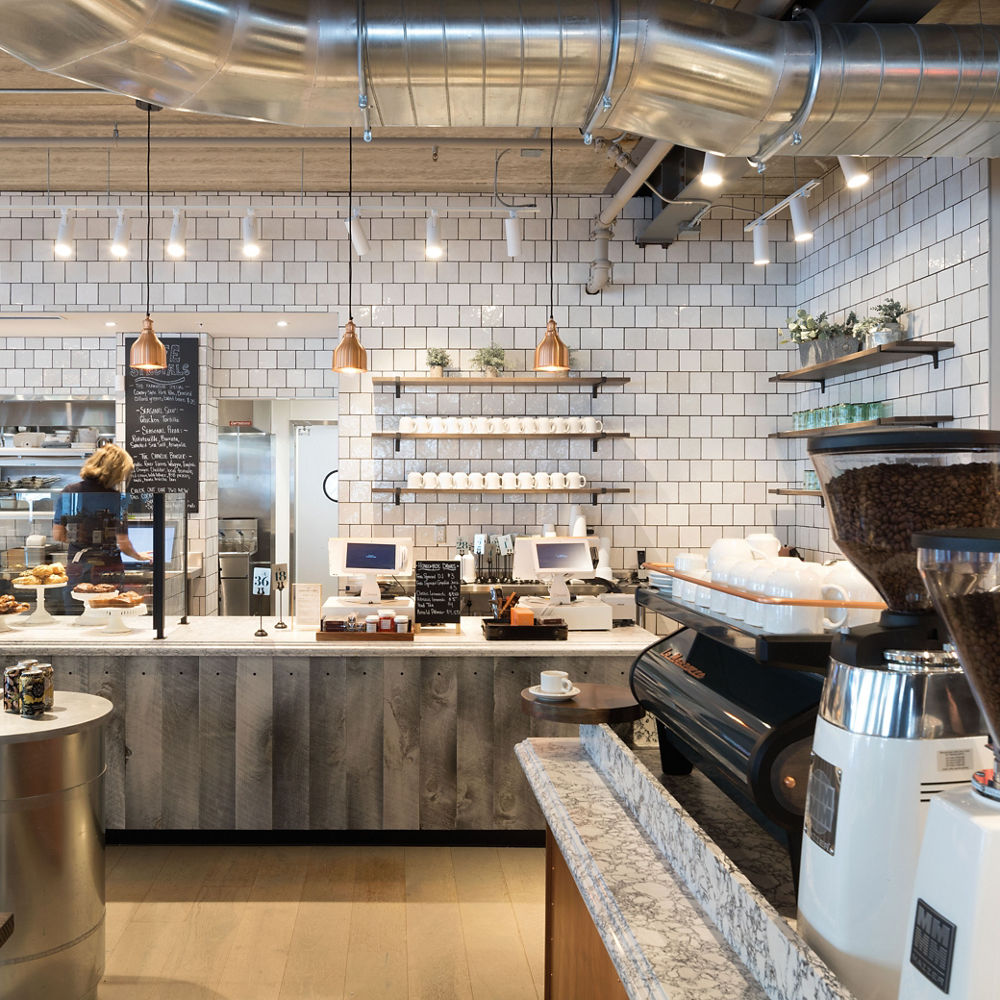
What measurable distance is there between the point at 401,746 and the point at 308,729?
447mm

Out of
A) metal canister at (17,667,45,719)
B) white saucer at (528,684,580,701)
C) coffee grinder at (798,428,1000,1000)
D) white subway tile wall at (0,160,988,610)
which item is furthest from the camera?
white subway tile wall at (0,160,988,610)

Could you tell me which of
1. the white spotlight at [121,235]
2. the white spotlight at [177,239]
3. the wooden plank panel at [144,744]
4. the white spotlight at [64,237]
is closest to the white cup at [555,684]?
the wooden plank panel at [144,744]

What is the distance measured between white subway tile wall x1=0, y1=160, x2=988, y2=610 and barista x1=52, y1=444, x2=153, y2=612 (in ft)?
8.38

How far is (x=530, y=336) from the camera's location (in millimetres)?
6867

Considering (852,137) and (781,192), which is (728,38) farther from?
(781,192)

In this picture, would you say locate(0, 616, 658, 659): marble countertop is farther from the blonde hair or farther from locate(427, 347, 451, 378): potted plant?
locate(427, 347, 451, 378): potted plant

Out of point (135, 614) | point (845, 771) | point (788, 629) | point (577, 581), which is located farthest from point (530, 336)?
point (845, 771)

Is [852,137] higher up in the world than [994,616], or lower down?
higher up

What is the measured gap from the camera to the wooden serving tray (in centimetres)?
434

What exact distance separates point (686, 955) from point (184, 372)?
22.9ft

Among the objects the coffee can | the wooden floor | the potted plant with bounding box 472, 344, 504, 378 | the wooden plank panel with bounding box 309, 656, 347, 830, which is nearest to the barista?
the wooden plank panel with bounding box 309, 656, 347, 830

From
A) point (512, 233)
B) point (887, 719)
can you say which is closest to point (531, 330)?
point (512, 233)

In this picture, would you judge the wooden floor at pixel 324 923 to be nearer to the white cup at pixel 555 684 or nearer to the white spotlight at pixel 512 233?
the white cup at pixel 555 684

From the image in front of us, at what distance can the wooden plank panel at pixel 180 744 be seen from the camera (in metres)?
4.22
